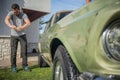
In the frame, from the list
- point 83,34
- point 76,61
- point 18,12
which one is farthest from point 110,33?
point 18,12

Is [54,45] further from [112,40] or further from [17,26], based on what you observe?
[17,26]

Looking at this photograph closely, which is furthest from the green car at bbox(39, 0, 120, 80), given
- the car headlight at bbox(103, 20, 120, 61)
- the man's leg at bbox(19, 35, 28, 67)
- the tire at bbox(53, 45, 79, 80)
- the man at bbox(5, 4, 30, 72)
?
the man's leg at bbox(19, 35, 28, 67)

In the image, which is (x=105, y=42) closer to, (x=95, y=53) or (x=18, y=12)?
(x=95, y=53)

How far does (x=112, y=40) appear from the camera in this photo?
2.75 metres

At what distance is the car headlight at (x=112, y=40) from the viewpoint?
2.74 meters

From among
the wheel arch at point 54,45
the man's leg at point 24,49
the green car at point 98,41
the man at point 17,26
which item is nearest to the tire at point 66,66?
the green car at point 98,41

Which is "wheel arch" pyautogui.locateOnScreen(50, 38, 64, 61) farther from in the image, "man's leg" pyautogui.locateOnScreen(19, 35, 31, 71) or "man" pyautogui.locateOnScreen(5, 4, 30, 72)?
"man's leg" pyautogui.locateOnScreen(19, 35, 31, 71)

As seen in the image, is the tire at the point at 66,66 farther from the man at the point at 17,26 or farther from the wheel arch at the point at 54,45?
the man at the point at 17,26

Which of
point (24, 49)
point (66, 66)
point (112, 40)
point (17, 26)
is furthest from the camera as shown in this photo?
point (24, 49)

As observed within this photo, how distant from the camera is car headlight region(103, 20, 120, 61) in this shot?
2.74 meters

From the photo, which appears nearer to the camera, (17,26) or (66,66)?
(66,66)

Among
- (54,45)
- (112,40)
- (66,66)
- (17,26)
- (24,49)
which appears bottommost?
(66,66)

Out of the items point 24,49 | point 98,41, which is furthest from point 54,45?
point 24,49

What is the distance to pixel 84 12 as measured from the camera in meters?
3.49
